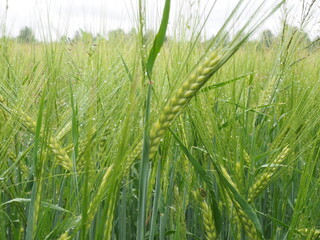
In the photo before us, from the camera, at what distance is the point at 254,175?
1177 mm

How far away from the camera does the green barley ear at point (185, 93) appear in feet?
2.58

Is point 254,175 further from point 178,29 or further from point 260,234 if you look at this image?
point 178,29

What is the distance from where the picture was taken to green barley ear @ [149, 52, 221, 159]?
0.79 meters

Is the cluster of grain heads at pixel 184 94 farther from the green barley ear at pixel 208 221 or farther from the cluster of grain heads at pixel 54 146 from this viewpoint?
the green barley ear at pixel 208 221

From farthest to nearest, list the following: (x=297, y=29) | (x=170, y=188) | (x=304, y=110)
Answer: (x=297, y=29), (x=170, y=188), (x=304, y=110)

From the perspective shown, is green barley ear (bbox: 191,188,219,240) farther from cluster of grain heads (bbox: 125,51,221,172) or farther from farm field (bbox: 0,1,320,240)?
cluster of grain heads (bbox: 125,51,221,172)

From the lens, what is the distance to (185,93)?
794 mm

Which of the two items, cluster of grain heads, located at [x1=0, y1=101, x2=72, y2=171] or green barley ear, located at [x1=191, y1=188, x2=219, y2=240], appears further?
green barley ear, located at [x1=191, y1=188, x2=219, y2=240]

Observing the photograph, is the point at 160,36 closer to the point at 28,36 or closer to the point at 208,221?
the point at 208,221

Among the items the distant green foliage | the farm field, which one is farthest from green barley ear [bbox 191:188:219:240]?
the distant green foliage

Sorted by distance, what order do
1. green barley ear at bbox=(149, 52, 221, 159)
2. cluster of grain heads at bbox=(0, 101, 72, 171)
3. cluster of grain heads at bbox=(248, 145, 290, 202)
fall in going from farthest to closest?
cluster of grain heads at bbox=(248, 145, 290, 202), cluster of grain heads at bbox=(0, 101, 72, 171), green barley ear at bbox=(149, 52, 221, 159)

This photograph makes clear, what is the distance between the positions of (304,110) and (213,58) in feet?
1.81

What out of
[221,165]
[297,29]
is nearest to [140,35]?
[221,165]

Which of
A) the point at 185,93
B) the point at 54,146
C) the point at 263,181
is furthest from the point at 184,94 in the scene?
the point at 263,181
